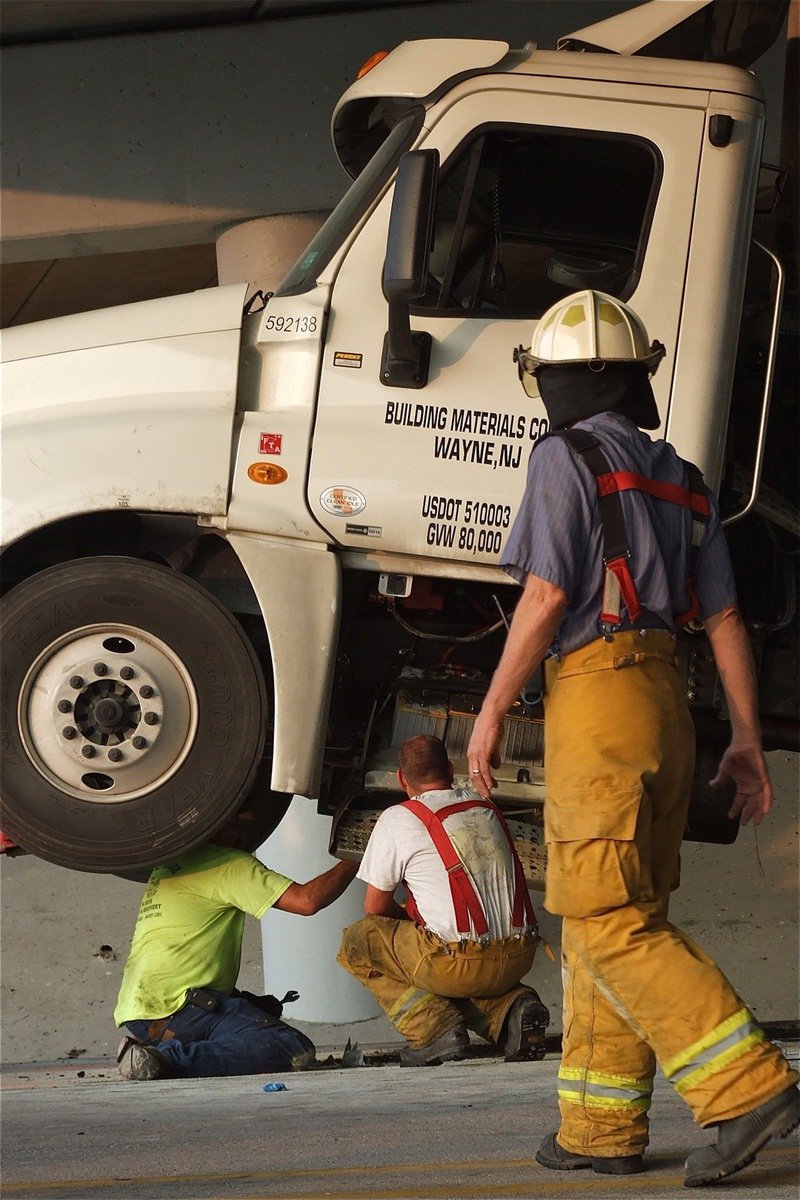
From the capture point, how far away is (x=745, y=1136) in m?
2.91

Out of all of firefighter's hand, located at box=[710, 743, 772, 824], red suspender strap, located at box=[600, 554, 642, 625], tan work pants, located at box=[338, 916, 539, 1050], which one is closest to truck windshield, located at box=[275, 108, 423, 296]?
red suspender strap, located at box=[600, 554, 642, 625]

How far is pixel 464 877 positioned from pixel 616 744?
2.44 m

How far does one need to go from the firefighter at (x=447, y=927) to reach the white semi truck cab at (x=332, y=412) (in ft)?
2.14

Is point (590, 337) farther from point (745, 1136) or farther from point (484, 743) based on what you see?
point (745, 1136)

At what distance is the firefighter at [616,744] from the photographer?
120 inches

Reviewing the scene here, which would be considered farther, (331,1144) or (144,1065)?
(144,1065)

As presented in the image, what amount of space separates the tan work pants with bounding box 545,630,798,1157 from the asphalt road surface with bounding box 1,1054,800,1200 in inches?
7.5

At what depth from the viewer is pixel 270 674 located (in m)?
5.18

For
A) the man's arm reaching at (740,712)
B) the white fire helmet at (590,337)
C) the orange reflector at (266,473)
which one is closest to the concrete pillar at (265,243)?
the orange reflector at (266,473)

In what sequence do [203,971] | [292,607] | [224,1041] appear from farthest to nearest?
1. [203,971]
2. [224,1041]
3. [292,607]

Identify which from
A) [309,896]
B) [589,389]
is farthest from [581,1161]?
[309,896]

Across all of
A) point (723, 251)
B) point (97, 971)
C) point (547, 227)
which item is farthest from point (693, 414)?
point (97, 971)

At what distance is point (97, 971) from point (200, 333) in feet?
24.2

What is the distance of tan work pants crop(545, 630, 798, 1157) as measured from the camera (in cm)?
300
